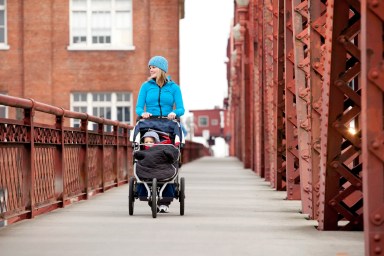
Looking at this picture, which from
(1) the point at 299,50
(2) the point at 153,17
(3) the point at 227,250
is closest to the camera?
(3) the point at 227,250

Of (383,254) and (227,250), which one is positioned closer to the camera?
(383,254)

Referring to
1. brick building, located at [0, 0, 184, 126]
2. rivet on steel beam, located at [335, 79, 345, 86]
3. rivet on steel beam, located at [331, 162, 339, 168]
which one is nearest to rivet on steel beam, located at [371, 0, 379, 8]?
rivet on steel beam, located at [335, 79, 345, 86]

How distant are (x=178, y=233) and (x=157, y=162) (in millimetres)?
2277

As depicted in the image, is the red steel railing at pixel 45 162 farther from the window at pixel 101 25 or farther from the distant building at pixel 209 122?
the distant building at pixel 209 122

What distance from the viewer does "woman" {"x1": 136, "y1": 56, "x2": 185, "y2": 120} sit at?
39.4 ft

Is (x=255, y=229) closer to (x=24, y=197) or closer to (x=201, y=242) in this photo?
(x=201, y=242)

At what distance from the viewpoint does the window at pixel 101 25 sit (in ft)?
136

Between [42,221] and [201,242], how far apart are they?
3.06 metres

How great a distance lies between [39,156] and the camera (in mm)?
12328

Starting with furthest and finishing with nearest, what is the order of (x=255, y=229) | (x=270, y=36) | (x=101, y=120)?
(x=270, y=36) → (x=101, y=120) → (x=255, y=229)

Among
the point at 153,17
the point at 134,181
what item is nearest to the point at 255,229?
the point at 134,181

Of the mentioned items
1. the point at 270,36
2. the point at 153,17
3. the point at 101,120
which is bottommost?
the point at 101,120

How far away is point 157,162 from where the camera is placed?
11836 mm

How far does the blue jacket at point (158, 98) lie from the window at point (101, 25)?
1169 inches
